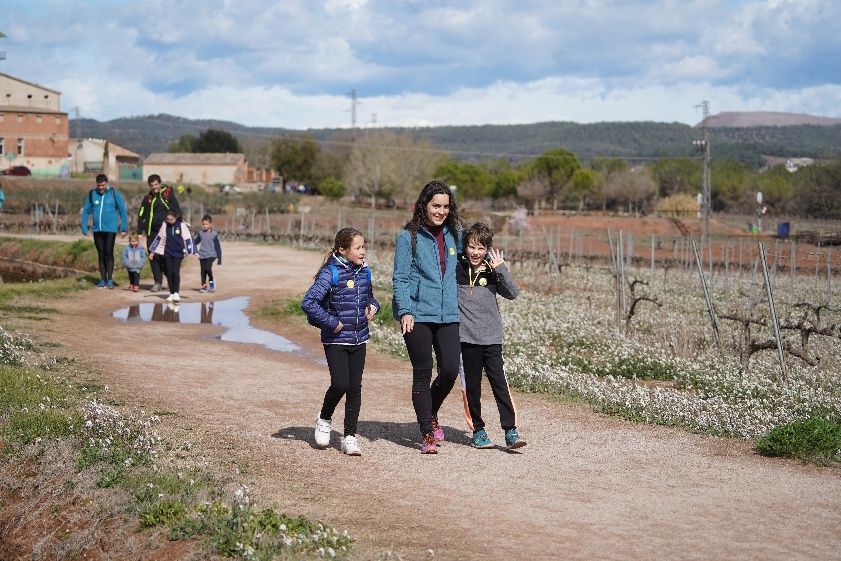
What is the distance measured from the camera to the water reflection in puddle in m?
16.1

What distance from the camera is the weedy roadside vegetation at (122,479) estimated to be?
6.28 meters

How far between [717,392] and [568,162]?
4730 inches

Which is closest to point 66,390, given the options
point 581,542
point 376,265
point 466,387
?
point 466,387

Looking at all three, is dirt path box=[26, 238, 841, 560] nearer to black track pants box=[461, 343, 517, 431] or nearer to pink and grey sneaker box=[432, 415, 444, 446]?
pink and grey sneaker box=[432, 415, 444, 446]

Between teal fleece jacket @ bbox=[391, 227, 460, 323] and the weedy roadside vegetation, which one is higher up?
teal fleece jacket @ bbox=[391, 227, 460, 323]

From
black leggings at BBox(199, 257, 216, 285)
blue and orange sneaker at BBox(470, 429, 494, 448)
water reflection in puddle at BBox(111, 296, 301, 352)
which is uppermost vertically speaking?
black leggings at BBox(199, 257, 216, 285)

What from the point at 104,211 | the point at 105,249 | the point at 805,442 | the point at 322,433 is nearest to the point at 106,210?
the point at 104,211

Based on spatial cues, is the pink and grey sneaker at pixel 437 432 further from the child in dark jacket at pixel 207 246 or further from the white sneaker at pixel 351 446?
the child in dark jacket at pixel 207 246

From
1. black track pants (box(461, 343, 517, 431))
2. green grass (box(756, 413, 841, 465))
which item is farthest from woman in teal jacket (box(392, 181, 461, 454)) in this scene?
green grass (box(756, 413, 841, 465))

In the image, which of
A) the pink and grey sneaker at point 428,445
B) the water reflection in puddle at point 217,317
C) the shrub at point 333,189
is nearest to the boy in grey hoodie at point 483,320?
the pink and grey sneaker at point 428,445

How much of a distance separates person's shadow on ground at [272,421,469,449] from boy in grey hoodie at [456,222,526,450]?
1.82 ft

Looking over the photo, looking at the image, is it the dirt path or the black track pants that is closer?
the dirt path

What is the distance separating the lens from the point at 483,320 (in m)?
8.81

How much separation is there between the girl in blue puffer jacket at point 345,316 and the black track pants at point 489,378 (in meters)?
0.87
